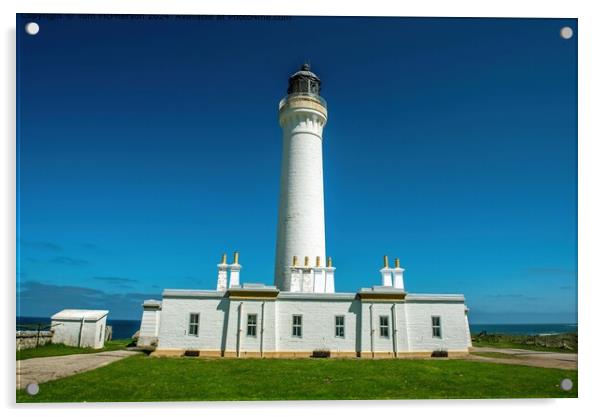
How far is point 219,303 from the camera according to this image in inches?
586

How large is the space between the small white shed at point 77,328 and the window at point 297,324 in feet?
28.1

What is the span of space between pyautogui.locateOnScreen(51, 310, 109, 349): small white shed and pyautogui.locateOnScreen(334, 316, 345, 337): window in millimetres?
9924

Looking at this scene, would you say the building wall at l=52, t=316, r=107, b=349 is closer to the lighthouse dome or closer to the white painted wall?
the white painted wall

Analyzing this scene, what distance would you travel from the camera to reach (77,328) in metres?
17.3

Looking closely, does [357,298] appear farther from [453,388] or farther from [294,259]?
[453,388]

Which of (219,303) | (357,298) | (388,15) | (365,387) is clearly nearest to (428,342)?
(357,298)

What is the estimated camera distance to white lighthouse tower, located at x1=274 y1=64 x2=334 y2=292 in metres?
17.7

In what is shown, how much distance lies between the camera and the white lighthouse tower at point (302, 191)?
17719mm

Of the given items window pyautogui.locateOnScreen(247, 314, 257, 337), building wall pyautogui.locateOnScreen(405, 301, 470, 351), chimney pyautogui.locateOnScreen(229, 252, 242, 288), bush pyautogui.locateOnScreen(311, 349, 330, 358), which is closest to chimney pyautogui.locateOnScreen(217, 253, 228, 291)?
chimney pyautogui.locateOnScreen(229, 252, 242, 288)

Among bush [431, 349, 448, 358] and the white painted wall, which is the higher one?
the white painted wall

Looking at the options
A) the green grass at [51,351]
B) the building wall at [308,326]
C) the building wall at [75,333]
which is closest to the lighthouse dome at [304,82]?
the building wall at [308,326]

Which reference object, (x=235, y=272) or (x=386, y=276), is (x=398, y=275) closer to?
(x=386, y=276)

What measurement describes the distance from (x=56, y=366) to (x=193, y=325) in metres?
4.33

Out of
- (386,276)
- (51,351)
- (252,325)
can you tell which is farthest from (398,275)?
(51,351)
